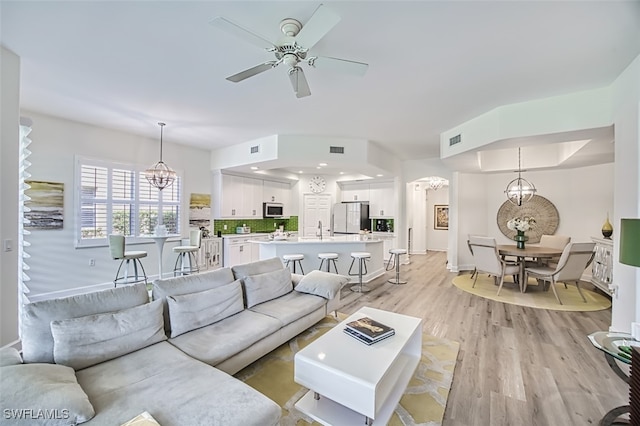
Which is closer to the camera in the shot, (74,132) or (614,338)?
(614,338)

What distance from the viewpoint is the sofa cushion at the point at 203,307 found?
2.31 m

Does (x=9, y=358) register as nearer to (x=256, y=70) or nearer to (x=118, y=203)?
(x=256, y=70)

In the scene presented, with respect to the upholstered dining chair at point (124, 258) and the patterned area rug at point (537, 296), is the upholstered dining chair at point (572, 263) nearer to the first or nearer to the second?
the patterned area rug at point (537, 296)

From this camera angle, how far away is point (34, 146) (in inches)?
170

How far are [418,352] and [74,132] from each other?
20.2 feet

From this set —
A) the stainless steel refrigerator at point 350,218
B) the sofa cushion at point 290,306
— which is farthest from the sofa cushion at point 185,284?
the stainless steel refrigerator at point 350,218

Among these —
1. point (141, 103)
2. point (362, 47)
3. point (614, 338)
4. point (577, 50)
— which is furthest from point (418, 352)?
point (141, 103)


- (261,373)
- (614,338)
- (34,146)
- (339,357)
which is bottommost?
(261,373)

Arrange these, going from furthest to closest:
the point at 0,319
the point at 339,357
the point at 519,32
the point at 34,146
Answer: the point at 34,146
the point at 0,319
the point at 519,32
the point at 339,357

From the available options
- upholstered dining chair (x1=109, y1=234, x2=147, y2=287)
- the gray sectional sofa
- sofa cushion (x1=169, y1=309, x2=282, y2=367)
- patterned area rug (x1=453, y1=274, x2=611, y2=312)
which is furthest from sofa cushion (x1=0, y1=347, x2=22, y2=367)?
patterned area rug (x1=453, y1=274, x2=611, y2=312)

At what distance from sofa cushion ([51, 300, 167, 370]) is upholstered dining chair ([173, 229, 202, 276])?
142 inches

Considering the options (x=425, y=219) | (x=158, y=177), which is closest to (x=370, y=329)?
(x=158, y=177)

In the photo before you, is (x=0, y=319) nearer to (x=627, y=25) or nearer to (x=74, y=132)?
(x=74, y=132)

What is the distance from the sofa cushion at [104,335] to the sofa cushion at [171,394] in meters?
0.08
